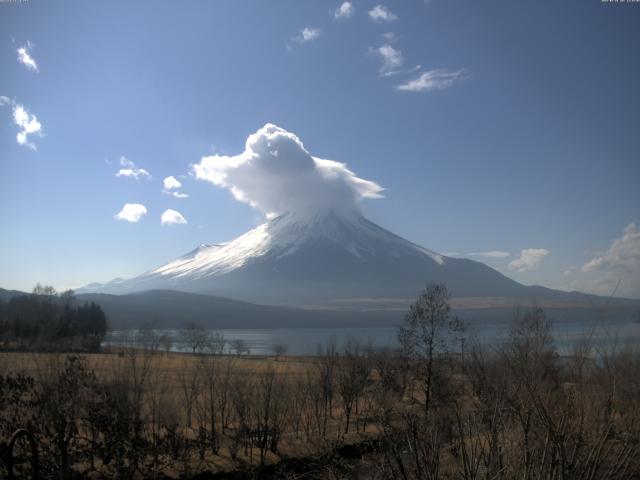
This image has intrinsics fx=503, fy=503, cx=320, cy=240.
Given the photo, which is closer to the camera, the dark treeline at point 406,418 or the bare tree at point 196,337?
the dark treeline at point 406,418

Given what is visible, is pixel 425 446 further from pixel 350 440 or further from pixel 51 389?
pixel 350 440

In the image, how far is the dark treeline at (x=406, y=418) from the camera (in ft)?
19.1

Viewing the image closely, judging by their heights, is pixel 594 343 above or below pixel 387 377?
above

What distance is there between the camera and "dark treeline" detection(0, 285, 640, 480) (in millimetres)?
5809

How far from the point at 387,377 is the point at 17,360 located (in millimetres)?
23672

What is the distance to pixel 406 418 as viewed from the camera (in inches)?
254

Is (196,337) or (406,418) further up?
(406,418)

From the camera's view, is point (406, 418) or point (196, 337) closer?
point (406, 418)

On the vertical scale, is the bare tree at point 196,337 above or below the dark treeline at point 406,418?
below

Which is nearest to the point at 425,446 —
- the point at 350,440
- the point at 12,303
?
the point at 350,440

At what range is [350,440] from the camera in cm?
2392

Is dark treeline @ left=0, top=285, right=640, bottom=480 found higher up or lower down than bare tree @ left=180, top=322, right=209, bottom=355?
higher up

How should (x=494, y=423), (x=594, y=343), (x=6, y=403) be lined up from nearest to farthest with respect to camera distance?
(x=494, y=423) → (x=594, y=343) → (x=6, y=403)

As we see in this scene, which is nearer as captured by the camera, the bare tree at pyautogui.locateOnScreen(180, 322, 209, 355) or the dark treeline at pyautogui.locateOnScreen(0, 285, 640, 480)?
the dark treeline at pyautogui.locateOnScreen(0, 285, 640, 480)
